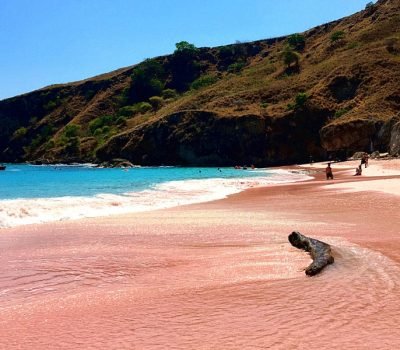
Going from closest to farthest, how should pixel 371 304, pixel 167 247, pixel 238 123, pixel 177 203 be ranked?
pixel 371 304, pixel 167 247, pixel 177 203, pixel 238 123

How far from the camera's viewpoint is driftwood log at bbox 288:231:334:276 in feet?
25.2

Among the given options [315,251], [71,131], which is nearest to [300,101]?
[71,131]

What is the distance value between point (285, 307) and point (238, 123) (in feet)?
295

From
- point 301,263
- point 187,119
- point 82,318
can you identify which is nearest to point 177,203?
point 301,263

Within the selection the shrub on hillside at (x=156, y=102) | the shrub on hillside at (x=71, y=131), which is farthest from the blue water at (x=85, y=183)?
the shrub on hillside at (x=71, y=131)

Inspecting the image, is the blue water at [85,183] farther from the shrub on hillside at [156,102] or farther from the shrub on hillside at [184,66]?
the shrub on hillside at [184,66]

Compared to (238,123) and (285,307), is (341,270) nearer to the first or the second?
(285,307)

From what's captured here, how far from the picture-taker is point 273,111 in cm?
9512

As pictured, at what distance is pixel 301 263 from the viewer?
8.54m

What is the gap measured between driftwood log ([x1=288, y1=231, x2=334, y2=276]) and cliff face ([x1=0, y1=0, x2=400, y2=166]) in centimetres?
5062

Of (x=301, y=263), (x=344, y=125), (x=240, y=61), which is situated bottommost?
(x=301, y=263)

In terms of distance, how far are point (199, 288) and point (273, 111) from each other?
90.3 meters

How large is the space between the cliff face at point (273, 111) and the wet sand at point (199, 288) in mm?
49845

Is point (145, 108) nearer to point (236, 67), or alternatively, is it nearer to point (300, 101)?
point (236, 67)
